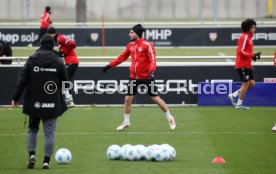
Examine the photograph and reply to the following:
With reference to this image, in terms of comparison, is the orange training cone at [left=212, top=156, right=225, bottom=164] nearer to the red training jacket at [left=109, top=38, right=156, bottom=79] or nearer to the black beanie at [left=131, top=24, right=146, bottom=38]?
the red training jacket at [left=109, top=38, right=156, bottom=79]

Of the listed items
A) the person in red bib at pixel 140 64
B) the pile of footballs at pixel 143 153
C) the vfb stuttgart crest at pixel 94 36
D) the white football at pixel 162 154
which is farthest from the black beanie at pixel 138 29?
the vfb stuttgart crest at pixel 94 36

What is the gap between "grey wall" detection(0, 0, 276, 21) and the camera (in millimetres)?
42031

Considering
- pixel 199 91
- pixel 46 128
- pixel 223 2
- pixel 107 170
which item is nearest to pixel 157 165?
pixel 107 170

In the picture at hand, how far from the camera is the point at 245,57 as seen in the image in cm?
1880

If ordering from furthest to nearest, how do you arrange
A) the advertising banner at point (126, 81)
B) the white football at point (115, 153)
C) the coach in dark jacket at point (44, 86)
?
the advertising banner at point (126, 81)
the white football at point (115, 153)
the coach in dark jacket at point (44, 86)

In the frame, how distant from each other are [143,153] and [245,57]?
23.1 feet

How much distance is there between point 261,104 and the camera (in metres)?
20.1

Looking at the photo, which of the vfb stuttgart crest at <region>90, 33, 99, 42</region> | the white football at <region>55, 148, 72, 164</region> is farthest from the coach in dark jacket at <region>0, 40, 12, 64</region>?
the vfb stuttgart crest at <region>90, 33, 99, 42</region>

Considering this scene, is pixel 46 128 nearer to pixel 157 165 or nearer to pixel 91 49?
pixel 157 165

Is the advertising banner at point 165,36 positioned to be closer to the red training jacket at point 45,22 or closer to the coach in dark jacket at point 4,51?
the red training jacket at point 45,22

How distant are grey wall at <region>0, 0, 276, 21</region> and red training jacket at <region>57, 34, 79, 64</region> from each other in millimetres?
21306

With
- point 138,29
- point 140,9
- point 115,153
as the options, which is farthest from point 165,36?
point 115,153

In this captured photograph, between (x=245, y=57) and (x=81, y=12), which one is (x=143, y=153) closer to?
(x=245, y=57)

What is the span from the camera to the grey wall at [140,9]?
42.0m
